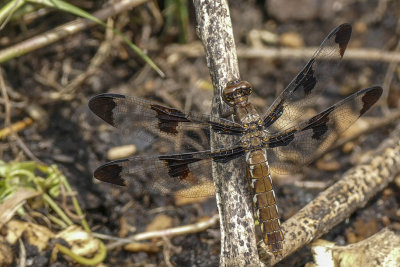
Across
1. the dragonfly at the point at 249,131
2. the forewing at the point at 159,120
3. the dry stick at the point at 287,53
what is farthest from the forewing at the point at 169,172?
the dry stick at the point at 287,53

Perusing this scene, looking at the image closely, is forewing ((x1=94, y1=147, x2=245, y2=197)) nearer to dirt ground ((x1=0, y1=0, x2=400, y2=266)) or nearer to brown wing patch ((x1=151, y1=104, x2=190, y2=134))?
brown wing patch ((x1=151, y1=104, x2=190, y2=134))

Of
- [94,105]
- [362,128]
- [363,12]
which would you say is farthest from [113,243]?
[363,12]

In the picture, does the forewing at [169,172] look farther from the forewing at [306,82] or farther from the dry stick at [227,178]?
the forewing at [306,82]

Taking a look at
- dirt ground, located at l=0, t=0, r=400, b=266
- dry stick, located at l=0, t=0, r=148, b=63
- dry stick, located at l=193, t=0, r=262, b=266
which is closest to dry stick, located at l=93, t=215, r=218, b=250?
dirt ground, located at l=0, t=0, r=400, b=266

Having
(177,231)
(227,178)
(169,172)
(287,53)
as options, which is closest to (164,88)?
(287,53)

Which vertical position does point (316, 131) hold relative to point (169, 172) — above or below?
above

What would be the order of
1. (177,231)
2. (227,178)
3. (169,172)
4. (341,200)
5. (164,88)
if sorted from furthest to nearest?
(164,88), (177,231), (341,200), (169,172), (227,178)

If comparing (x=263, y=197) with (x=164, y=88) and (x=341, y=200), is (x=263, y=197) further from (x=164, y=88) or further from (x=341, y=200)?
(x=164, y=88)
